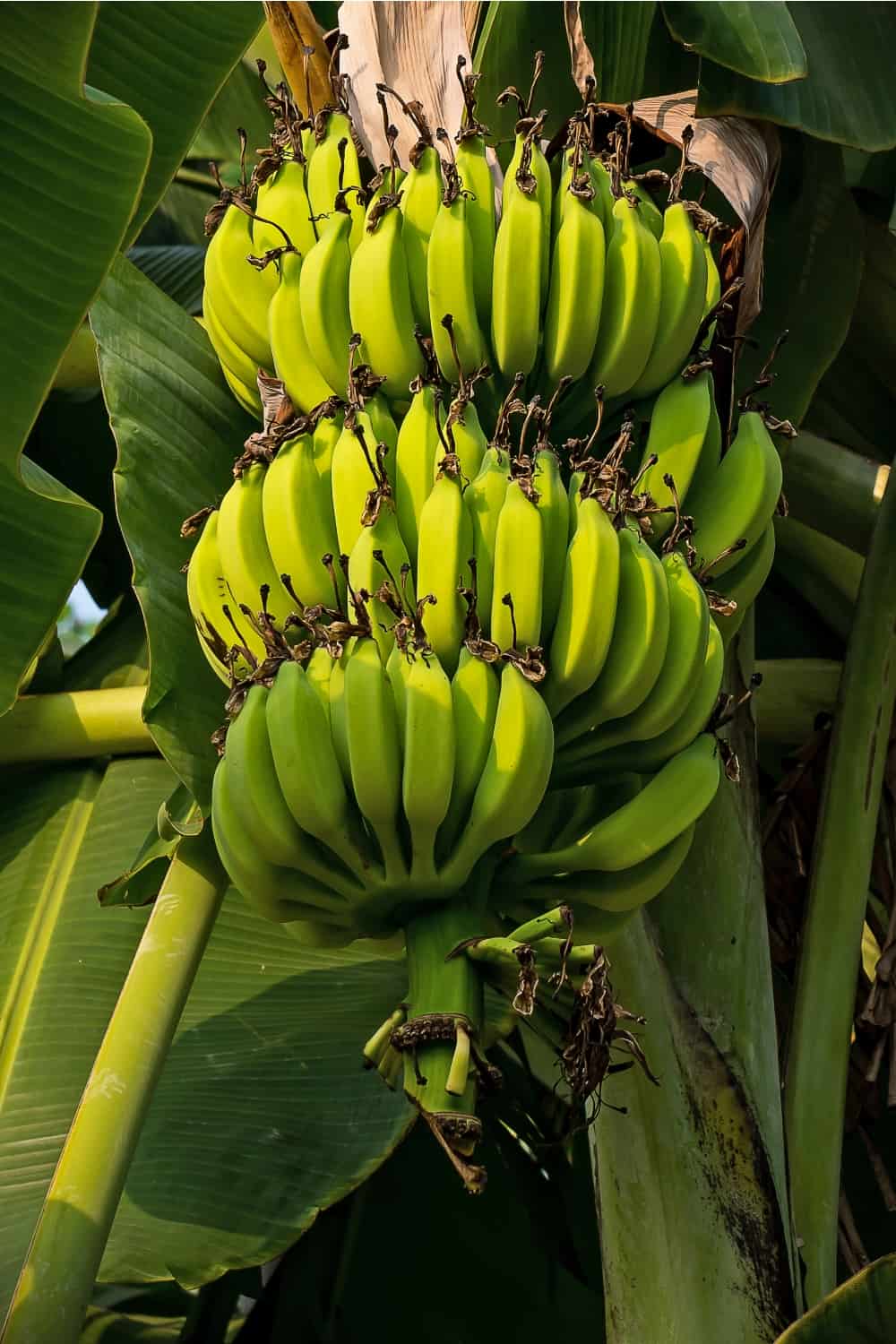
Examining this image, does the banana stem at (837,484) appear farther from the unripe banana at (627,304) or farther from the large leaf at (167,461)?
the large leaf at (167,461)

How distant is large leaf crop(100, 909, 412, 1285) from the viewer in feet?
4.21

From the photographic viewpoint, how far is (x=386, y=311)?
1.23m

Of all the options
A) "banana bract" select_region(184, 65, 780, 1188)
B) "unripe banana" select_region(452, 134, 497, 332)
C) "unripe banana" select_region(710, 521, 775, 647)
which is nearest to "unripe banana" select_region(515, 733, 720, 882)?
"banana bract" select_region(184, 65, 780, 1188)

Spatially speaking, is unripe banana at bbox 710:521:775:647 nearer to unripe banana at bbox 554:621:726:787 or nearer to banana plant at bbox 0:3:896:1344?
banana plant at bbox 0:3:896:1344

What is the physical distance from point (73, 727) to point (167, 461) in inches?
20.5

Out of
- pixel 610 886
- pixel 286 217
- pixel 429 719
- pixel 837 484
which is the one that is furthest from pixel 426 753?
pixel 837 484

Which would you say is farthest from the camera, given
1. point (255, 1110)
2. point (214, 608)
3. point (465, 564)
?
point (255, 1110)

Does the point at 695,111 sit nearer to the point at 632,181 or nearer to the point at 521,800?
Answer: the point at 632,181

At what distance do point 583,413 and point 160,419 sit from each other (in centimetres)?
40

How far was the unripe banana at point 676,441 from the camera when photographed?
1197mm

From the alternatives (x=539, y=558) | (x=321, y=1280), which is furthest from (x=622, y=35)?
(x=321, y=1280)

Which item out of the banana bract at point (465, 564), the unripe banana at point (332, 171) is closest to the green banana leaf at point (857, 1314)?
the banana bract at point (465, 564)

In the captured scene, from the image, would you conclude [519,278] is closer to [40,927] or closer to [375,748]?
[375,748]

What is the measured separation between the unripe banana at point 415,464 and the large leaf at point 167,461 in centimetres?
24
